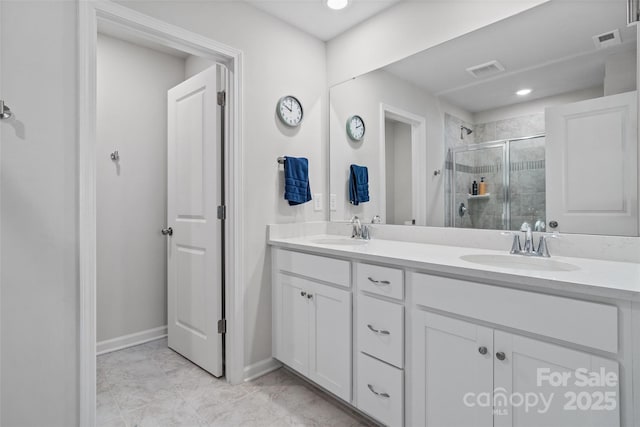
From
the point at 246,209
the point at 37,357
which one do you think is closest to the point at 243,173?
the point at 246,209

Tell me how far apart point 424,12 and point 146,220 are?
253 cm

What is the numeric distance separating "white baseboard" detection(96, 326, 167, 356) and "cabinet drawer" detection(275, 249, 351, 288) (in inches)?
55.6

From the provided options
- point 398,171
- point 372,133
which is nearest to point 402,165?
point 398,171

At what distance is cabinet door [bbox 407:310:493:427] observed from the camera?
1.21 m

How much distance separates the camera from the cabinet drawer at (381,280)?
1468mm

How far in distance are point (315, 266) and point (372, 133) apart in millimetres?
1049

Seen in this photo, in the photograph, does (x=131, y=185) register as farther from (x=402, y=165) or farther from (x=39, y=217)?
(x=402, y=165)

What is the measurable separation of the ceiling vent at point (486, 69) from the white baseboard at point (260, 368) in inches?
84.2

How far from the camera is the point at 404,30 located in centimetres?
212

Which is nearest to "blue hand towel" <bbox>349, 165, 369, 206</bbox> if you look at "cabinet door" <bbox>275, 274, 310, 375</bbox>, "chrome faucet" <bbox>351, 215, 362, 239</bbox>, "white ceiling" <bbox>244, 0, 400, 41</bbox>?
"chrome faucet" <bbox>351, 215, 362, 239</bbox>

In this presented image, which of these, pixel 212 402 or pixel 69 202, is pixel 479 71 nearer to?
pixel 69 202

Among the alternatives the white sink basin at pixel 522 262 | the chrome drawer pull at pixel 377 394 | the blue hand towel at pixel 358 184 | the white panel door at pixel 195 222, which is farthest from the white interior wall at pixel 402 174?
the white panel door at pixel 195 222

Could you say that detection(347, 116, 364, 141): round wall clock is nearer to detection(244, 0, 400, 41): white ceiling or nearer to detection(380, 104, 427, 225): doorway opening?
detection(380, 104, 427, 225): doorway opening

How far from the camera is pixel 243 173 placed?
82.8 inches
